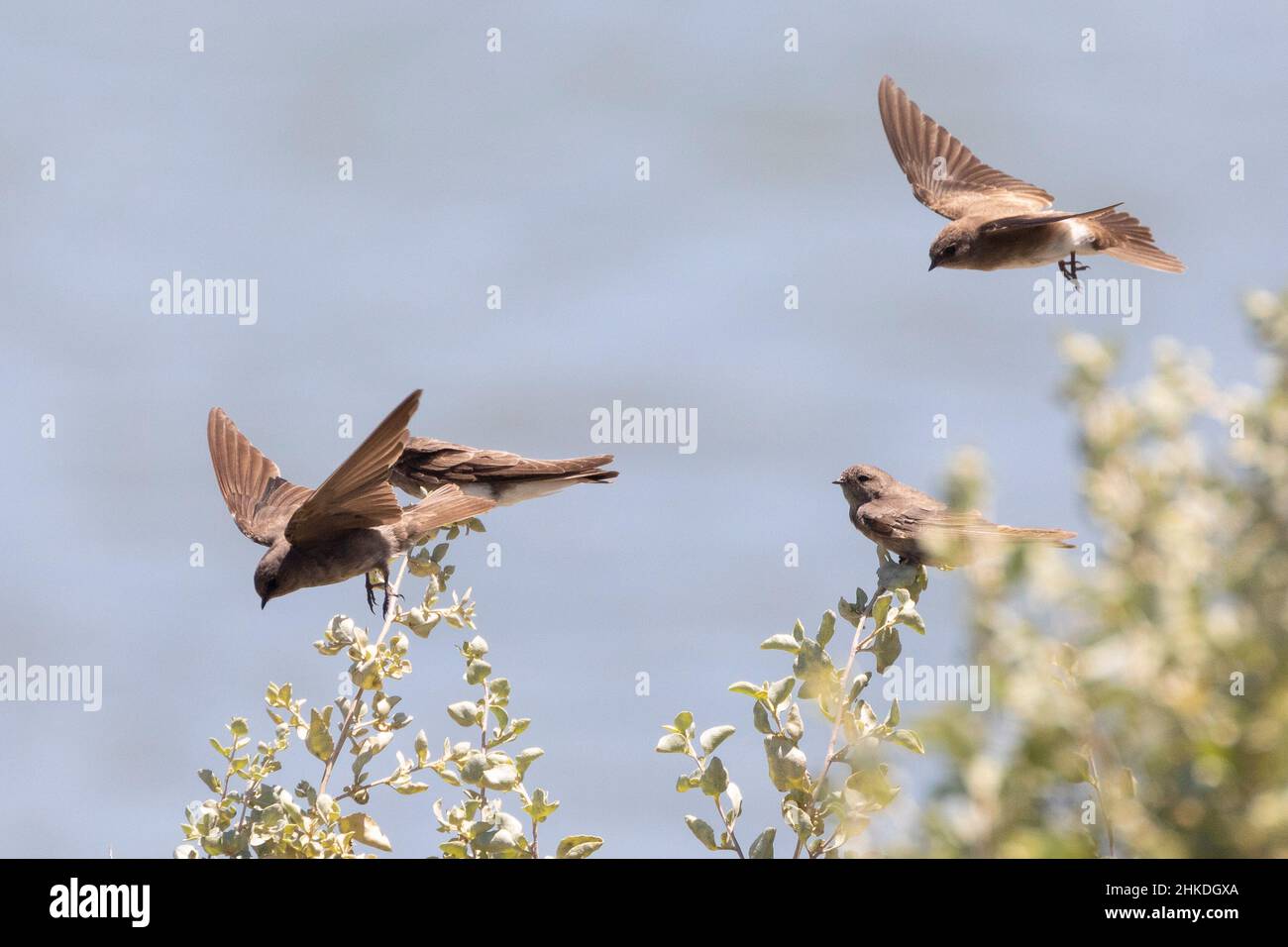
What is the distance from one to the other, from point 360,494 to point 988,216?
14.1 feet

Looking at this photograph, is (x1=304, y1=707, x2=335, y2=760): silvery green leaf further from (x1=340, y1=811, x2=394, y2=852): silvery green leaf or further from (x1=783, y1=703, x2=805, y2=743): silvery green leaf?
(x1=783, y1=703, x2=805, y2=743): silvery green leaf

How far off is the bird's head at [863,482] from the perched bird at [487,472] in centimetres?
113

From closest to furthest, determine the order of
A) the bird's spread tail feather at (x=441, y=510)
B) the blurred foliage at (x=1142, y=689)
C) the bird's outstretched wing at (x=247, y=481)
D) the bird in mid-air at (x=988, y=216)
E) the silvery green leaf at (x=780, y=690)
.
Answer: the blurred foliage at (x=1142, y=689)
the silvery green leaf at (x=780, y=690)
the bird's spread tail feather at (x=441, y=510)
the bird's outstretched wing at (x=247, y=481)
the bird in mid-air at (x=988, y=216)

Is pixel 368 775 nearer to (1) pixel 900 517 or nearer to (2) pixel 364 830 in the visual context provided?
(2) pixel 364 830

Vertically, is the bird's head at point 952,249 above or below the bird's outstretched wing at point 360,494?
above

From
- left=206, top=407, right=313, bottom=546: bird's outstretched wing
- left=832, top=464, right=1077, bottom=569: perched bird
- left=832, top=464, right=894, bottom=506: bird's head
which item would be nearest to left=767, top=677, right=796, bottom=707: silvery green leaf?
left=832, top=464, right=1077, bottom=569: perched bird

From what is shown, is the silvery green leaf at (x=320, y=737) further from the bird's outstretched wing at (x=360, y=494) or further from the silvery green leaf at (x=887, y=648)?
the silvery green leaf at (x=887, y=648)

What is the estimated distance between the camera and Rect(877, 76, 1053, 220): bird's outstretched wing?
8203mm

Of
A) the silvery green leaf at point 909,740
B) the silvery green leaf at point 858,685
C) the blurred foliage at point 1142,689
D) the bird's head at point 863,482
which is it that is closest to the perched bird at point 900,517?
the bird's head at point 863,482

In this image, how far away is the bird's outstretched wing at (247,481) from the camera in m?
6.15

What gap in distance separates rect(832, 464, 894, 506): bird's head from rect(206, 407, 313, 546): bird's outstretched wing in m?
2.62

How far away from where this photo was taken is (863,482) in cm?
571
